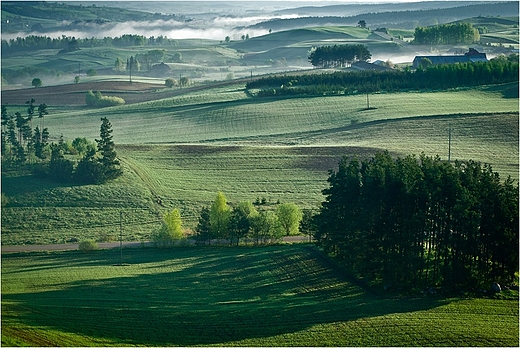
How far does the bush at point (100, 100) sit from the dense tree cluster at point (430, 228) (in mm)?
81549

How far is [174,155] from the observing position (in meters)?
87.7

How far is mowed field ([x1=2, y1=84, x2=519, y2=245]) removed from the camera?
68188mm

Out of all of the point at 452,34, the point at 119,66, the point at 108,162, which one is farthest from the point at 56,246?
the point at 452,34

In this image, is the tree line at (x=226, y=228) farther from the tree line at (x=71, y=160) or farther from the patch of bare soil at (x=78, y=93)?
the patch of bare soil at (x=78, y=93)

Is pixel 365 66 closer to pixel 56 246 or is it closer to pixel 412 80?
pixel 412 80

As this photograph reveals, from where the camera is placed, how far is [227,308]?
4353cm

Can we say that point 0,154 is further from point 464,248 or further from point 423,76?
point 423,76

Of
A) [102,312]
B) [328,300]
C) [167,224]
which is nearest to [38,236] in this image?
[167,224]

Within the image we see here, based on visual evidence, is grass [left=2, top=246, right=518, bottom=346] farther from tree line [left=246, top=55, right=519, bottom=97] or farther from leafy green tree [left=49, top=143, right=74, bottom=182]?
tree line [left=246, top=55, right=519, bottom=97]

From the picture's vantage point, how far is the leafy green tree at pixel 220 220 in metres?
59.2

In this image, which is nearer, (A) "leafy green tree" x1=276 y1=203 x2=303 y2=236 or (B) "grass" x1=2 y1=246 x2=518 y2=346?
(B) "grass" x1=2 y1=246 x2=518 y2=346

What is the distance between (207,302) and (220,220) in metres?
14.9

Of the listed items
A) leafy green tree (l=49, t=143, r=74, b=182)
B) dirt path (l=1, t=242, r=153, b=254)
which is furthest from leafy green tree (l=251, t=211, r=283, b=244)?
leafy green tree (l=49, t=143, r=74, b=182)

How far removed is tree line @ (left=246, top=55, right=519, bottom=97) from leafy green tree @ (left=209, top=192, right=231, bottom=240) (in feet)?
201
